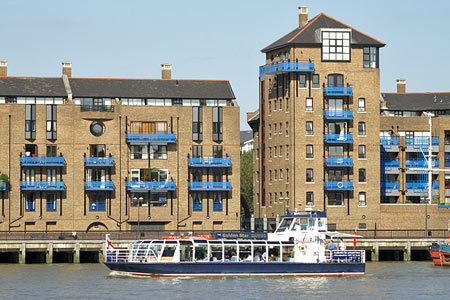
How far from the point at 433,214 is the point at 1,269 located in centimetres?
5376

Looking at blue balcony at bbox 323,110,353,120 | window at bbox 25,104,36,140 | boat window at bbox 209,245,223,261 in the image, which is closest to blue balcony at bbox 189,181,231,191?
blue balcony at bbox 323,110,353,120

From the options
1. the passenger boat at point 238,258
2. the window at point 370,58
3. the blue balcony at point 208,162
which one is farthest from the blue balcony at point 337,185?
the passenger boat at point 238,258

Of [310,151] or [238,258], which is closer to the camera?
[238,258]

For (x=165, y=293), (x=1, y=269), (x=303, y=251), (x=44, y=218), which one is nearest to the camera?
(x=165, y=293)

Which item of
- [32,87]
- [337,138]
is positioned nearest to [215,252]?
[337,138]

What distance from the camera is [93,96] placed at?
136 m

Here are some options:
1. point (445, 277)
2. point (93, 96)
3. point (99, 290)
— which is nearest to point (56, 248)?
point (93, 96)

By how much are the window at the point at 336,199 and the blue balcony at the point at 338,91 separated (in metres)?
11.6

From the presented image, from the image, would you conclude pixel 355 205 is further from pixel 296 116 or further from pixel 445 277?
pixel 445 277

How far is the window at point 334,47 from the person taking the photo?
136875mm

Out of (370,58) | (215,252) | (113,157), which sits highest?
(370,58)

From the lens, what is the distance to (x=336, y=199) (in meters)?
137

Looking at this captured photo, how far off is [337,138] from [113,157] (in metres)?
26.1

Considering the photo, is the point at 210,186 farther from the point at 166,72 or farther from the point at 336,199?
the point at 166,72
